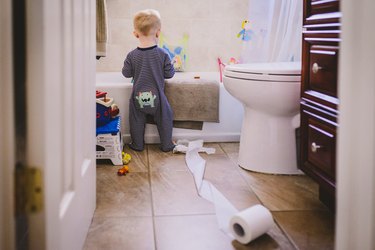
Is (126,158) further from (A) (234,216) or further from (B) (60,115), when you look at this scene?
(B) (60,115)

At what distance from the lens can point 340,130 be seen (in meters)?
0.86

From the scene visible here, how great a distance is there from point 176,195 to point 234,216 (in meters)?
0.45

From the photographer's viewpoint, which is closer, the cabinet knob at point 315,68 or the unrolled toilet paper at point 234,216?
the unrolled toilet paper at point 234,216

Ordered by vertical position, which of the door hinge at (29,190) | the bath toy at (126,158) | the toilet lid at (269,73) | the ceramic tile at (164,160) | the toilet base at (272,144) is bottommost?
the ceramic tile at (164,160)

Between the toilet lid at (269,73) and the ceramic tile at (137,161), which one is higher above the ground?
the toilet lid at (269,73)

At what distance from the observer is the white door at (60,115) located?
0.86 metres

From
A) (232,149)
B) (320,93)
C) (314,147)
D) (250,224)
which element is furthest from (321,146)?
(232,149)

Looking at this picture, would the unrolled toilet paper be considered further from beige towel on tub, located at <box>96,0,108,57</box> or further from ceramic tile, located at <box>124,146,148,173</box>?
beige towel on tub, located at <box>96,0,108,57</box>

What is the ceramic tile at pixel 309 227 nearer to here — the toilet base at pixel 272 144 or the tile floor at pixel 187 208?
the tile floor at pixel 187 208

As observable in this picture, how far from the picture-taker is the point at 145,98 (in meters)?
2.57

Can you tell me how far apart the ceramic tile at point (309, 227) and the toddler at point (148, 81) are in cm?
107
